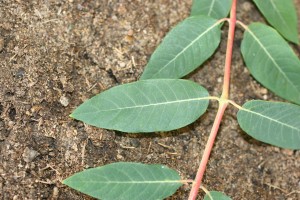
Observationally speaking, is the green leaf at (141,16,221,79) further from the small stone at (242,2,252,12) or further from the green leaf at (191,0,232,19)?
the small stone at (242,2,252,12)

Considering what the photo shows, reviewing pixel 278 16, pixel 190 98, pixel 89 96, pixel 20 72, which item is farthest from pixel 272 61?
pixel 20 72

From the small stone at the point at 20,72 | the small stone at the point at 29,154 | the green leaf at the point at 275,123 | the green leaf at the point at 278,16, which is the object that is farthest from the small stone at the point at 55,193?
the green leaf at the point at 278,16

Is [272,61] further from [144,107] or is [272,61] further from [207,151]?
[144,107]

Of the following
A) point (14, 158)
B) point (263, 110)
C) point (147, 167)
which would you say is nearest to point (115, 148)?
point (147, 167)

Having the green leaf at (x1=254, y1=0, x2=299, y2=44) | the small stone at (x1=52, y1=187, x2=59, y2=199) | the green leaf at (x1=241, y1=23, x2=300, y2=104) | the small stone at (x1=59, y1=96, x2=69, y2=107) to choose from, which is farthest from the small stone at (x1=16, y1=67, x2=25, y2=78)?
the green leaf at (x1=254, y1=0, x2=299, y2=44)

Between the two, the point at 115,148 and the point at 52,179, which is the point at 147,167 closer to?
the point at 115,148

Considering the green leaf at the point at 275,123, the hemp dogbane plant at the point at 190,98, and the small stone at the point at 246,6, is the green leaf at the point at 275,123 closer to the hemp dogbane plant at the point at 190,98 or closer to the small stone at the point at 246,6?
the hemp dogbane plant at the point at 190,98
